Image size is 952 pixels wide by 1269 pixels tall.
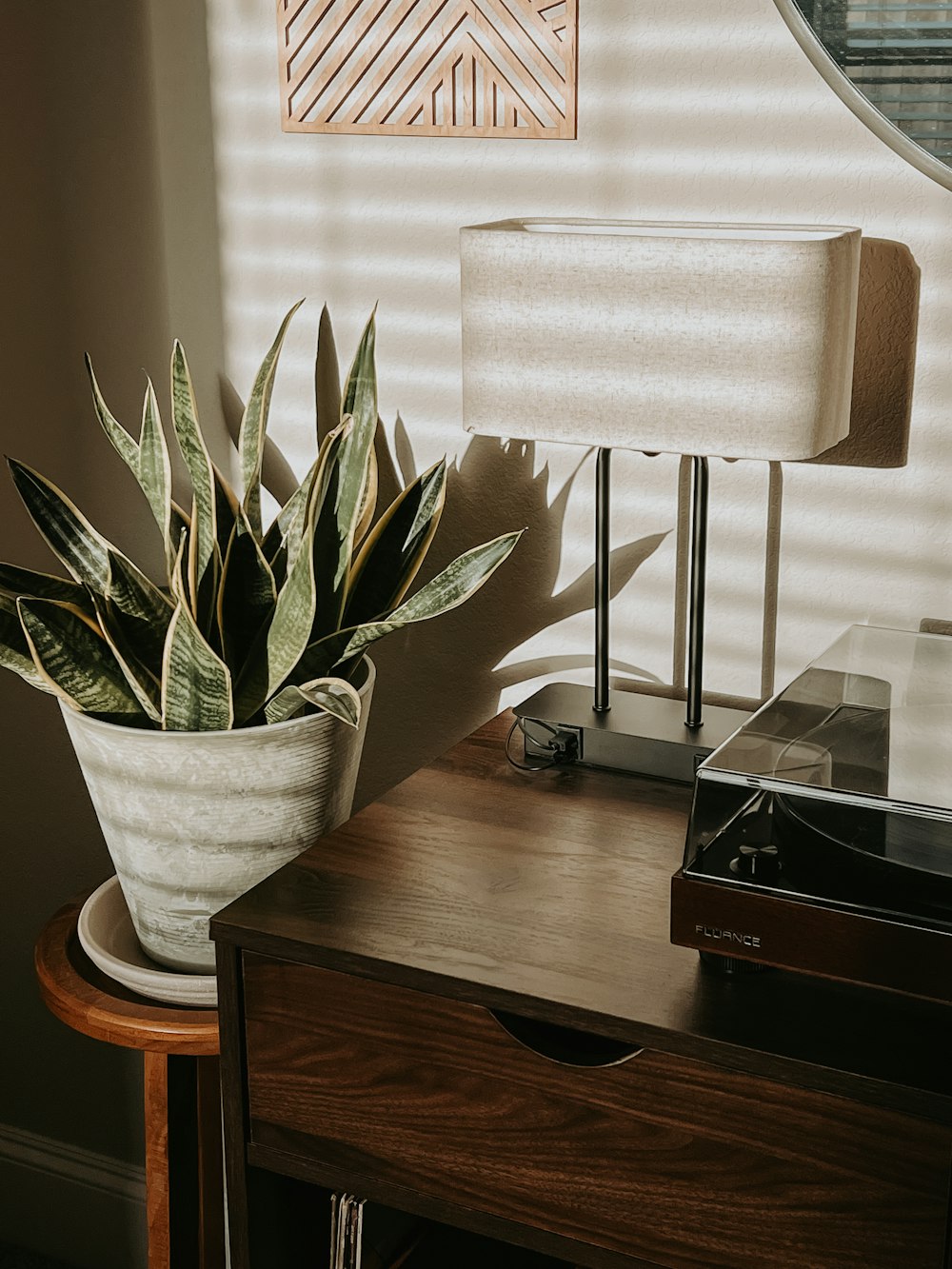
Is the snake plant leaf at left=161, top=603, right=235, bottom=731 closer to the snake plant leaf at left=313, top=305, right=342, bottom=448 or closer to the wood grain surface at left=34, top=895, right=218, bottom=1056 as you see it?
the wood grain surface at left=34, top=895, right=218, bottom=1056

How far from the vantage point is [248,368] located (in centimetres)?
143

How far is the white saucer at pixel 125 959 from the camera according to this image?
3.66ft

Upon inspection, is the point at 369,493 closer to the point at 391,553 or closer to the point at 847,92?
the point at 391,553

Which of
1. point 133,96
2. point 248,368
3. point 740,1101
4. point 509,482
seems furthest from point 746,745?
point 133,96

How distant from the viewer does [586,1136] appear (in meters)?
0.86

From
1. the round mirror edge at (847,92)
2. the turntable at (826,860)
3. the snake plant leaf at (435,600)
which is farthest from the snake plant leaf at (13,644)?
the round mirror edge at (847,92)

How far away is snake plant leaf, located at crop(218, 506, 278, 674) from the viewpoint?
3.72 feet

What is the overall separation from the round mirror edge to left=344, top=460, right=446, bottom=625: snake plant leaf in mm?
449

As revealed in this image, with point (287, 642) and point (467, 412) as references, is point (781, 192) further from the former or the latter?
point (287, 642)

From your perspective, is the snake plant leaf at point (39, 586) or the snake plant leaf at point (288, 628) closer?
the snake plant leaf at point (288, 628)

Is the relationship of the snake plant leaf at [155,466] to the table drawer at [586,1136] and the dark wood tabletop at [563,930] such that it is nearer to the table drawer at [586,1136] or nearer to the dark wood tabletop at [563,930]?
the dark wood tabletop at [563,930]

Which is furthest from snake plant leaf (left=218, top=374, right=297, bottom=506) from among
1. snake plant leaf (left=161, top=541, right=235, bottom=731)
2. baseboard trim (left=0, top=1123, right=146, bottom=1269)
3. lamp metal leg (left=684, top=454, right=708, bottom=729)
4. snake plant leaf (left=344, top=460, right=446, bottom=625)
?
baseboard trim (left=0, top=1123, right=146, bottom=1269)

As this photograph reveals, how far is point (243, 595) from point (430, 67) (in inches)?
20.7

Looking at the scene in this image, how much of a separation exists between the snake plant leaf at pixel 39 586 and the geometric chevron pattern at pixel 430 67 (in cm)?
50
